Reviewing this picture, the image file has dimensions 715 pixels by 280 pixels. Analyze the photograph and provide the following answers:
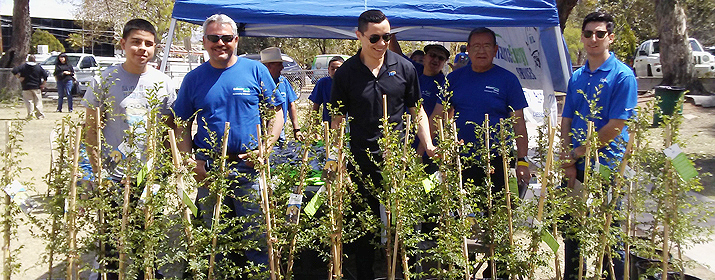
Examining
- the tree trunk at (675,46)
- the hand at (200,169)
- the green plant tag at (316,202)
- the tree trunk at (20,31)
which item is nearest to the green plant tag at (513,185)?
the green plant tag at (316,202)

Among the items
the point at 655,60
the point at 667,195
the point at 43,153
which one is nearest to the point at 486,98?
the point at 667,195

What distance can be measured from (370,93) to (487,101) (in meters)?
0.84

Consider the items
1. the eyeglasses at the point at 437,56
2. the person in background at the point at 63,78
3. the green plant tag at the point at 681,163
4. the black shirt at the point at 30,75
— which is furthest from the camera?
the person in background at the point at 63,78

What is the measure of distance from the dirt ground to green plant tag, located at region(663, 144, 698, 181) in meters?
1.54

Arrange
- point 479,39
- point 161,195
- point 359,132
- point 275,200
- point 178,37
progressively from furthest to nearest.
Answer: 1. point 178,37
2. point 479,39
3. point 359,132
4. point 275,200
5. point 161,195

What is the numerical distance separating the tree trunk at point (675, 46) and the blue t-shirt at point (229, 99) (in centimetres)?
1405

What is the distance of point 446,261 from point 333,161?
2.55 feet

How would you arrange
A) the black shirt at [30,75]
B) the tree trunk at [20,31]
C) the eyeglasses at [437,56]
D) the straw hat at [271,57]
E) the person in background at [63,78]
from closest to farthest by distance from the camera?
the eyeglasses at [437,56] → the straw hat at [271,57] → the black shirt at [30,75] → the person in background at [63,78] → the tree trunk at [20,31]

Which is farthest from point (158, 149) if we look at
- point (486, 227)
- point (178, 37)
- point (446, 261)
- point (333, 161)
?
point (178, 37)

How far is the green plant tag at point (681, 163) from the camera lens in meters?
2.87

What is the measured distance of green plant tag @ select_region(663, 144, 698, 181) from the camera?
2.87 meters

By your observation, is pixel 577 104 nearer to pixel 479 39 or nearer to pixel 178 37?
pixel 479 39

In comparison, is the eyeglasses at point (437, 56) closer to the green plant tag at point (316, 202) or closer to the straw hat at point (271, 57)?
the straw hat at point (271, 57)

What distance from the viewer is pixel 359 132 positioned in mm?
3895
